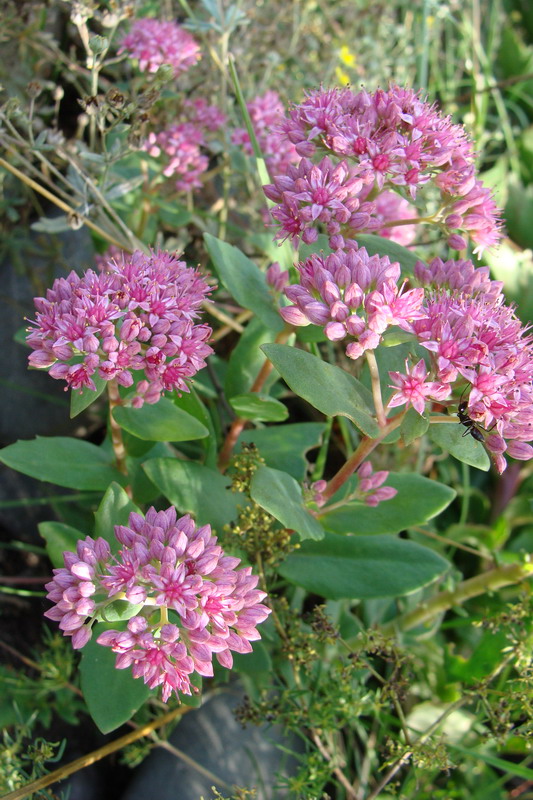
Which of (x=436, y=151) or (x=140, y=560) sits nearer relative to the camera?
(x=140, y=560)

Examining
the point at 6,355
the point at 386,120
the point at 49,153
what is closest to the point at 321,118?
the point at 386,120

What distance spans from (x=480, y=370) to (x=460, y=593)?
0.80 meters

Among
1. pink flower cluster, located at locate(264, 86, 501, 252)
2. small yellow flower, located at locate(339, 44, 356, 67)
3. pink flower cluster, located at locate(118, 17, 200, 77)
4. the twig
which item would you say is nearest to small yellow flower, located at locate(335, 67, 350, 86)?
small yellow flower, located at locate(339, 44, 356, 67)

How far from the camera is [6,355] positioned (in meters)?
2.23

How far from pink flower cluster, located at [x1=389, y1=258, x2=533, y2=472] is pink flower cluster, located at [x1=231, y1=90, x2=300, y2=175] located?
0.82 m

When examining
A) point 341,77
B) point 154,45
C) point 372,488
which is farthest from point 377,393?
point 341,77

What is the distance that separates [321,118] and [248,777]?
4.70 feet

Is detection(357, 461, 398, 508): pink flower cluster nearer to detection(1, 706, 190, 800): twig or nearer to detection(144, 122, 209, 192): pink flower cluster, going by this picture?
detection(1, 706, 190, 800): twig

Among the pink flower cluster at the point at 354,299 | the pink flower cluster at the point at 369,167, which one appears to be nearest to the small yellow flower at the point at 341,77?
the pink flower cluster at the point at 369,167

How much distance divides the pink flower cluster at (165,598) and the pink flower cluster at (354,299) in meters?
0.36

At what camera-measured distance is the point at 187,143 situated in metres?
1.71

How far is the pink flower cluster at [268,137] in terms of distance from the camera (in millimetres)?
1768

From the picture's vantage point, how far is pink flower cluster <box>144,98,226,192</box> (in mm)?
1702

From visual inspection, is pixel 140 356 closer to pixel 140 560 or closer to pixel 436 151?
pixel 140 560
